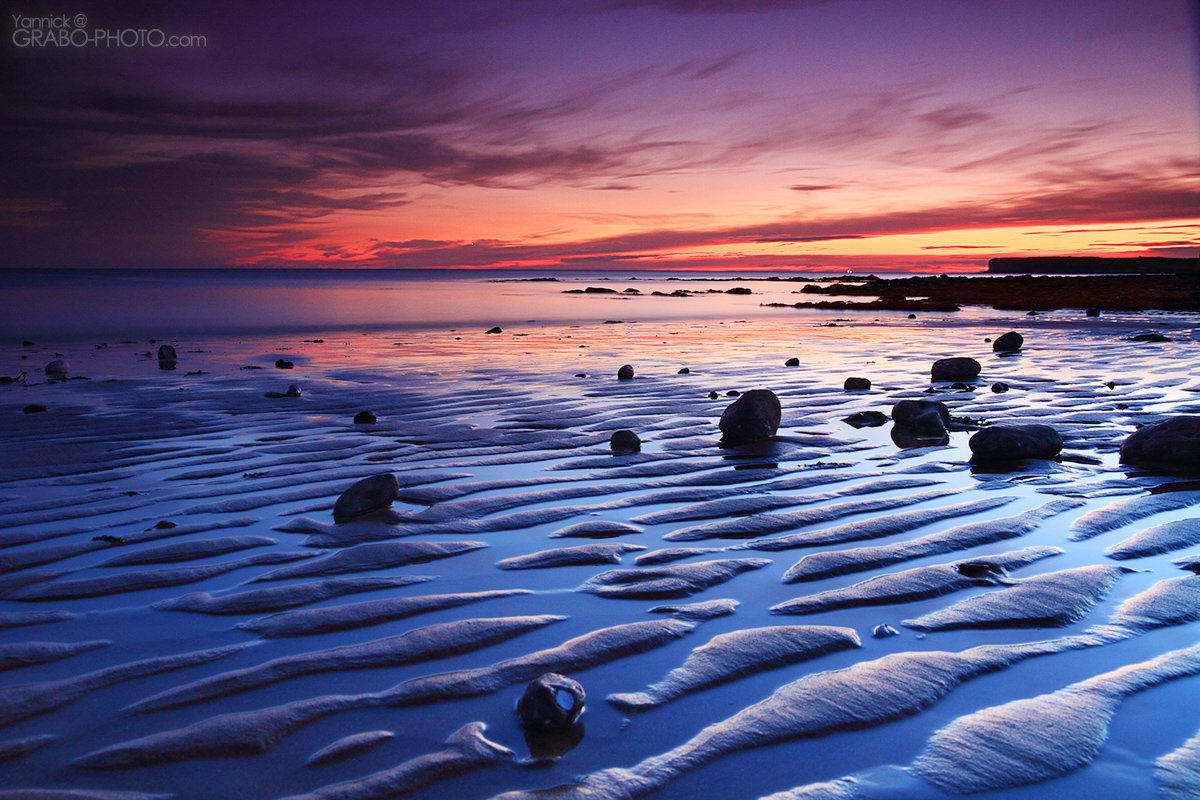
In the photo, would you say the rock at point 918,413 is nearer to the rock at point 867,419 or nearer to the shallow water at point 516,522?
the rock at point 867,419

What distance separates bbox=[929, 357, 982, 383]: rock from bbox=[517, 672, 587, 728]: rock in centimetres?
725

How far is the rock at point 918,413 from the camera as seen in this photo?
4969mm

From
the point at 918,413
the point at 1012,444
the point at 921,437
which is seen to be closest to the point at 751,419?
the point at 921,437

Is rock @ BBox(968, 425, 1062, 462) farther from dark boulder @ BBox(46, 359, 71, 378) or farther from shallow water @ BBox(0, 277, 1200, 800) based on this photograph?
dark boulder @ BBox(46, 359, 71, 378)

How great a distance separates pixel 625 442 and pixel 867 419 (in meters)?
2.16

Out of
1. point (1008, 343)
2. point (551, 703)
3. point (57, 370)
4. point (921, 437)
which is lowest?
point (551, 703)

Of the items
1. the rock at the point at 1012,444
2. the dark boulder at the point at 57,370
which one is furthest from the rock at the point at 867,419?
the dark boulder at the point at 57,370

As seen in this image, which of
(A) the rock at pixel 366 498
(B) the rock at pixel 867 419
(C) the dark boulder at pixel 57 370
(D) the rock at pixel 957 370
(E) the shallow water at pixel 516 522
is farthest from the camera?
(C) the dark boulder at pixel 57 370

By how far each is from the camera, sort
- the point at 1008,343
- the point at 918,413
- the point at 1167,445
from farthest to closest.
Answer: the point at 1008,343, the point at 918,413, the point at 1167,445

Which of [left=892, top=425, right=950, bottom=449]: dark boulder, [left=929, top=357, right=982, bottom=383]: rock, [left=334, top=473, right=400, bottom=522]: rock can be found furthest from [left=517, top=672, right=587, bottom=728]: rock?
[left=929, top=357, right=982, bottom=383]: rock

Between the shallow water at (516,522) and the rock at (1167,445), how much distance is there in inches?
6.3

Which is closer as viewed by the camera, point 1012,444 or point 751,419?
point 1012,444

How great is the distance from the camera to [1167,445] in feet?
13.1

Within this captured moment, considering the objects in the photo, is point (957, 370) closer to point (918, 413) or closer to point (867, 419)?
point (867, 419)
